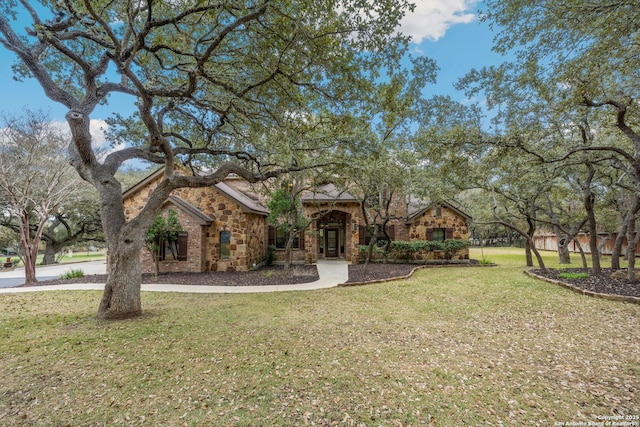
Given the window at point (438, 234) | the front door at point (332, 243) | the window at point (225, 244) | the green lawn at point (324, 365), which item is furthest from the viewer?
the front door at point (332, 243)

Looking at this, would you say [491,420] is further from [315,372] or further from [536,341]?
[536,341]

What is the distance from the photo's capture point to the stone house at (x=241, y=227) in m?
14.0

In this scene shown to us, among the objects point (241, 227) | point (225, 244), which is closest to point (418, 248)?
point (241, 227)

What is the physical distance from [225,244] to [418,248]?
1186 centimetres

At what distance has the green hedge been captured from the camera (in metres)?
18.3

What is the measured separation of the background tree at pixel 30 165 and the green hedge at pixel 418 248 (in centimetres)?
1687

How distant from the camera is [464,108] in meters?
11.2

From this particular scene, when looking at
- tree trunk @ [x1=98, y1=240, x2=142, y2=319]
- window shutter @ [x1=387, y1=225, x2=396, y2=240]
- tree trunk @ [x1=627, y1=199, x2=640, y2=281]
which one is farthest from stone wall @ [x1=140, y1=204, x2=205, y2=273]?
tree trunk @ [x1=627, y1=199, x2=640, y2=281]

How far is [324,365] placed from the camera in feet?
14.3

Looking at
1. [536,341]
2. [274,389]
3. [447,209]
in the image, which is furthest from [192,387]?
[447,209]

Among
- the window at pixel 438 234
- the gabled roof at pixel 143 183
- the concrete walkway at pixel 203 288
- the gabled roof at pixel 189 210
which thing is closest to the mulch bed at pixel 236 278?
the concrete walkway at pixel 203 288

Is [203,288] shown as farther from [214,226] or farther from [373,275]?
[373,275]

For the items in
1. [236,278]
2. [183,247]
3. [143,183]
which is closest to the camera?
[236,278]

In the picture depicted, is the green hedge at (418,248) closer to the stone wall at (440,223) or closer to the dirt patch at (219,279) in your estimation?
the stone wall at (440,223)
